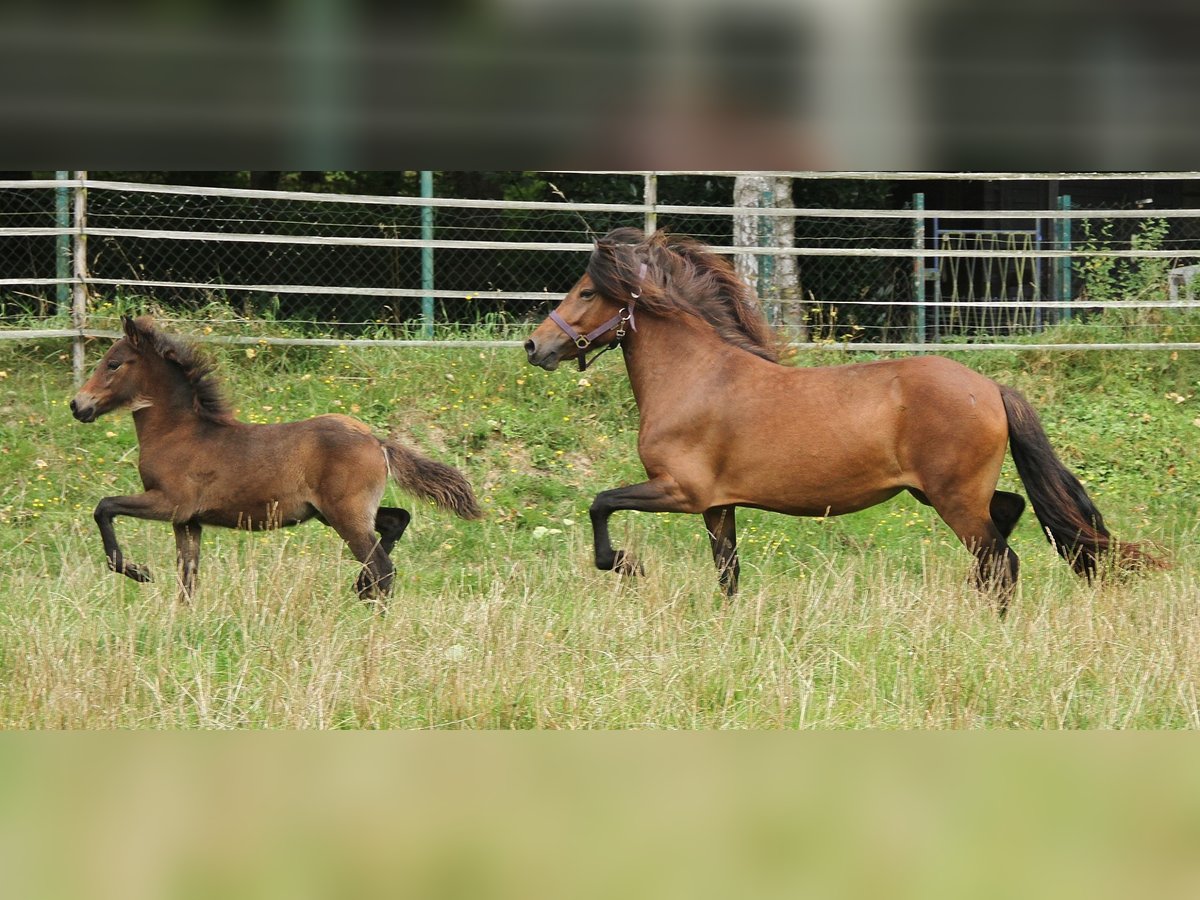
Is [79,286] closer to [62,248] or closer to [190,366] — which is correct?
[62,248]

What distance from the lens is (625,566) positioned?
261 inches

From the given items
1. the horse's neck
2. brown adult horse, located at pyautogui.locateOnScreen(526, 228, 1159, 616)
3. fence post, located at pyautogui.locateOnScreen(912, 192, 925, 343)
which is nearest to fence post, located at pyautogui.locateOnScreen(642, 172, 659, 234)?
fence post, located at pyautogui.locateOnScreen(912, 192, 925, 343)

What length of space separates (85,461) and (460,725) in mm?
7372

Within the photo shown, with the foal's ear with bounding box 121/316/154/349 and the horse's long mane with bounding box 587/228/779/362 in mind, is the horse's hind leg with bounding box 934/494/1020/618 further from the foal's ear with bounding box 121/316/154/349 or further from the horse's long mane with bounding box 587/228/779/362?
the foal's ear with bounding box 121/316/154/349

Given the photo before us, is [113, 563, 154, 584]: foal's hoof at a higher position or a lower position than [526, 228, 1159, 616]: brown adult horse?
lower

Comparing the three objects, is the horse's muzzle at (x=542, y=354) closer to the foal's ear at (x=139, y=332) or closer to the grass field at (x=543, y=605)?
the grass field at (x=543, y=605)

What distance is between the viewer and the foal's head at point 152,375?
7.03m

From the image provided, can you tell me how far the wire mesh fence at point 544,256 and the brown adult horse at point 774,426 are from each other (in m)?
4.81

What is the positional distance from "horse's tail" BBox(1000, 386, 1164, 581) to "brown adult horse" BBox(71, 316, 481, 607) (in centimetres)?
295

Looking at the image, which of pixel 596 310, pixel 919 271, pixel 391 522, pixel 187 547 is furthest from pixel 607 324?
pixel 919 271

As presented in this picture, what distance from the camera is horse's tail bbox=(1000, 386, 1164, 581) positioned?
662 centimetres

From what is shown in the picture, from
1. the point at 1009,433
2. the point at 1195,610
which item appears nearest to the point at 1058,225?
the point at 1009,433

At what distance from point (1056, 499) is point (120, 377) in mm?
5089

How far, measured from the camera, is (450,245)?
1196 cm
